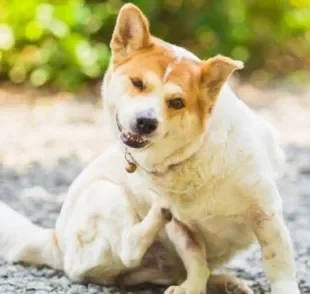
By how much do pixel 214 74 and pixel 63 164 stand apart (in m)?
2.48

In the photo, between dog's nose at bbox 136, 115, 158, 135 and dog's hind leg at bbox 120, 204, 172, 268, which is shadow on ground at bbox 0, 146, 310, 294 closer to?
dog's hind leg at bbox 120, 204, 172, 268

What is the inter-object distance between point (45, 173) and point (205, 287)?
208 cm

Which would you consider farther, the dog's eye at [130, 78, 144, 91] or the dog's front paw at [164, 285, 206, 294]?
the dog's front paw at [164, 285, 206, 294]

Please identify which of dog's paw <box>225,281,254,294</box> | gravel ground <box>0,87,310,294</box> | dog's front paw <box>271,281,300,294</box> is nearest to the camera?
dog's front paw <box>271,281,300,294</box>

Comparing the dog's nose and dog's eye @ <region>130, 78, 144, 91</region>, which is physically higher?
dog's eye @ <region>130, 78, 144, 91</region>

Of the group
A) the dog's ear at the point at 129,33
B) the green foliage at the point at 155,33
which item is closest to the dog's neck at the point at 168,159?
the dog's ear at the point at 129,33

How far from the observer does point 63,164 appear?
515cm

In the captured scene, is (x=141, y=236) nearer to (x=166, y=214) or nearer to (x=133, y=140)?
(x=166, y=214)

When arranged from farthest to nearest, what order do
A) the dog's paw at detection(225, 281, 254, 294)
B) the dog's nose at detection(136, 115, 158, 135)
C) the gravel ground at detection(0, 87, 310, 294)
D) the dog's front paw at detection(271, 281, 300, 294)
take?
the gravel ground at detection(0, 87, 310, 294) → the dog's paw at detection(225, 281, 254, 294) → the dog's front paw at detection(271, 281, 300, 294) → the dog's nose at detection(136, 115, 158, 135)

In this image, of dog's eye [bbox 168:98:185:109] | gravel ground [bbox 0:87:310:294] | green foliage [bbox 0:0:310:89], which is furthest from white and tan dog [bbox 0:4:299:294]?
green foliage [bbox 0:0:310:89]

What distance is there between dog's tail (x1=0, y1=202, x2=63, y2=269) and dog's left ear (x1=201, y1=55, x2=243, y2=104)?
1.00 metres

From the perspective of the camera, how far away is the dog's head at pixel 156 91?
275 centimetres

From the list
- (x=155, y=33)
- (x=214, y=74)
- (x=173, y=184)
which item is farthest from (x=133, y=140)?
(x=155, y=33)

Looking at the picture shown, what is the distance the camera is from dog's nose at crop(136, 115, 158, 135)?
269 centimetres
